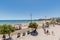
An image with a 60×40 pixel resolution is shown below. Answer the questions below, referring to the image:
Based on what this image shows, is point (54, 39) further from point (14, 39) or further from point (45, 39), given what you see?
point (14, 39)

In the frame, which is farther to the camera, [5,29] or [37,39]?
[37,39]

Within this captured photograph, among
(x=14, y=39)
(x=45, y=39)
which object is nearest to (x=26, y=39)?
(x=14, y=39)

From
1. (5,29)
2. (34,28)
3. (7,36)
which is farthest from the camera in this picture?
(34,28)

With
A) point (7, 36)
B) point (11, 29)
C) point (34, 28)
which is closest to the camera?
point (11, 29)

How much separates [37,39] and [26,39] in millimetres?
1774

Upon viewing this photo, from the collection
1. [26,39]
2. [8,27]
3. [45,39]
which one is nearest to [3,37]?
[8,27]

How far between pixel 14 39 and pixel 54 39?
253 inches

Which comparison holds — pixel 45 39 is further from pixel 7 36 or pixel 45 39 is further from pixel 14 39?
pixel 7 36

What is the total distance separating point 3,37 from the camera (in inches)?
645

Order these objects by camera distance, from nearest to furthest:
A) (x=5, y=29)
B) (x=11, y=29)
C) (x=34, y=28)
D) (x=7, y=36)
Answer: (x=5, y=29) → (x=11, y=29) → (x=7, y=36) → (x=34, y=28)

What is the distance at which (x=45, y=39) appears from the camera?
54.7 ft

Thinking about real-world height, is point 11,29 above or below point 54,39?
above

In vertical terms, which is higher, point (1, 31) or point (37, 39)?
point (1, 31)

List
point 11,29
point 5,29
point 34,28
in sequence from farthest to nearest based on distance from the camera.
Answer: point 34,28
point 11,29
point 5,29
